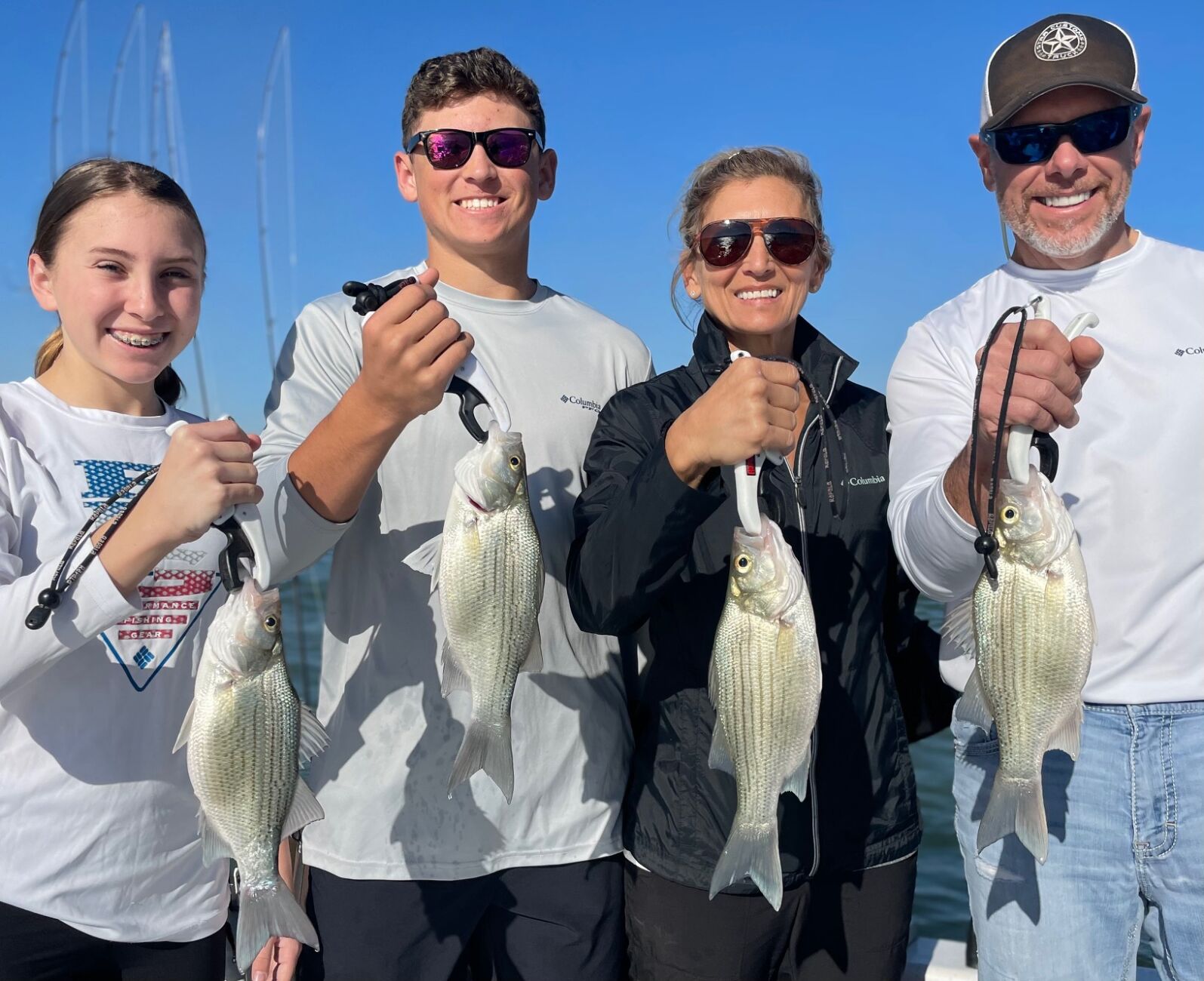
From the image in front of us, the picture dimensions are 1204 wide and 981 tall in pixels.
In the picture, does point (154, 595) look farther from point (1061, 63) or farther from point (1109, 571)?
point (1061, 63)

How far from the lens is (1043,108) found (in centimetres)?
321

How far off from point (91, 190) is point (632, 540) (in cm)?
188

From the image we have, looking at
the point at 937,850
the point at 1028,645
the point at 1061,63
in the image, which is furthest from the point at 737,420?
the point at 937,850

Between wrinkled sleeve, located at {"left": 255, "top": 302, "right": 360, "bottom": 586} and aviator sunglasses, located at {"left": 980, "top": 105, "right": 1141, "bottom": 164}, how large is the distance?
222cm

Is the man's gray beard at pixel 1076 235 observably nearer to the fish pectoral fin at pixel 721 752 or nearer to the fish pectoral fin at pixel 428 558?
the fish pectoral fin at pixel 721 752

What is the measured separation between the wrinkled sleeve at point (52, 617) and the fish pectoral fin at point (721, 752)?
1519 millimetres

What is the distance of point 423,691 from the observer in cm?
315

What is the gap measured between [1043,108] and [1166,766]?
204 centimetres

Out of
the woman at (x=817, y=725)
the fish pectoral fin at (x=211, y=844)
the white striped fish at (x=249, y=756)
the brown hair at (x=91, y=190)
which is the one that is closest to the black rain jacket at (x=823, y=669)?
the woman at (x=817, y=725)

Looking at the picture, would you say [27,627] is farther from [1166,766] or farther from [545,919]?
[1166,766]

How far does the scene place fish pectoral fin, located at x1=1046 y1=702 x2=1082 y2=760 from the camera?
261 centimetres

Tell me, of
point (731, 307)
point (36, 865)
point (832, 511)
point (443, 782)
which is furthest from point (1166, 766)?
point (36, 865)

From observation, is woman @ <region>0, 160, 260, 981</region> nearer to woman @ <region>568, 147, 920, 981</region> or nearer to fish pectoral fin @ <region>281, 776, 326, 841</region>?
fish pectoral fin @ <region>281, 776, 326, 841</region>

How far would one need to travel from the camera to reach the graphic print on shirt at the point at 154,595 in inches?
113
